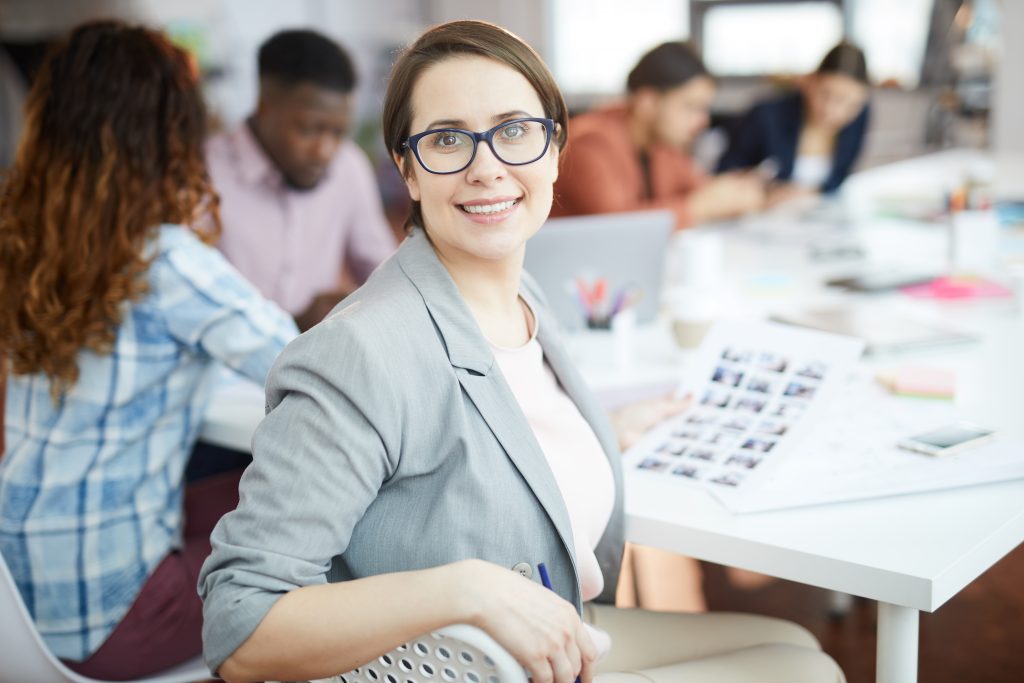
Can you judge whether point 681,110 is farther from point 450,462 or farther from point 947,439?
point 450,462

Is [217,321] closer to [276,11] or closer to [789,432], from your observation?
[789,432]

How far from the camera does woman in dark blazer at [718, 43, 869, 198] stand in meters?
3.72

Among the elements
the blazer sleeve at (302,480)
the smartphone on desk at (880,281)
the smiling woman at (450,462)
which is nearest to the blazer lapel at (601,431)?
the smiling woman at (450,462)

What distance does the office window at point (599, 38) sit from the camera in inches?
294

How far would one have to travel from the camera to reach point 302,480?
899 millimetres

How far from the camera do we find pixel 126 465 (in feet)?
5.04

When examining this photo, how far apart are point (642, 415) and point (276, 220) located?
149 cm

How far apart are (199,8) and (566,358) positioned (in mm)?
5844

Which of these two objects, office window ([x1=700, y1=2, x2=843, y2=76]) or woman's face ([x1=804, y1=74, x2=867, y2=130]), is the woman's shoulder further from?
office window ([x1=700, y1=2, x2=843, y2=76])

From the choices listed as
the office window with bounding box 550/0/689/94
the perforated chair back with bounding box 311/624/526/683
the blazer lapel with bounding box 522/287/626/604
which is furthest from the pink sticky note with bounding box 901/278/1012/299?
the office window with bounding box 550/0/689/94

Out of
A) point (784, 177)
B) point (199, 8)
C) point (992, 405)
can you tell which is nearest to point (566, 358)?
point (992, 405)

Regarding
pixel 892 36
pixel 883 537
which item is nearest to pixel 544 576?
pixel 883 537

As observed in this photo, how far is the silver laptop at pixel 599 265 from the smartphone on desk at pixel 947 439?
23.8 inches

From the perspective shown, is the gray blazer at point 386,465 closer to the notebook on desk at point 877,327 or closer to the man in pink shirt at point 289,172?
the notebook on desk at point 877,327
